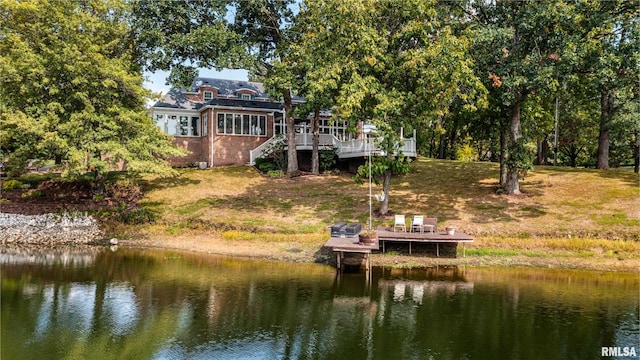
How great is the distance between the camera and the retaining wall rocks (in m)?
23.8

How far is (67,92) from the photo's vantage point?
26531 millimetres

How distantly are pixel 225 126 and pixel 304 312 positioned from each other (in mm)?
27613

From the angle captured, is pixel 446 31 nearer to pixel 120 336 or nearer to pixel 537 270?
pixel 537 270

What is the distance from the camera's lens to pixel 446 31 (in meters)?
21.0

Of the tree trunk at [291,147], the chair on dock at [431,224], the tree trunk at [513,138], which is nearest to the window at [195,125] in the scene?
the tree trunk at [291,147]

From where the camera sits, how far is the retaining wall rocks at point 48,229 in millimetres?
23797

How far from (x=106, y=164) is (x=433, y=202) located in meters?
19.9

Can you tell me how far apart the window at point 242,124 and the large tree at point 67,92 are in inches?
400

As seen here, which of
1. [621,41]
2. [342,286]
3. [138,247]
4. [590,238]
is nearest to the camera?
[342,286]

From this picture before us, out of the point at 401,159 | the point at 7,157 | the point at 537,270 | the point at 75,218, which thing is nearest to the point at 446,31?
the point at 401,159

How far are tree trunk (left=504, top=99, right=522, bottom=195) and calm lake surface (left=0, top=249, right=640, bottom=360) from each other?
8839mm

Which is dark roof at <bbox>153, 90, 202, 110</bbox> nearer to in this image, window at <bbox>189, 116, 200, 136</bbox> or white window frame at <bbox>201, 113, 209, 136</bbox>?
window at <bbox>189, 116, 200, 136</bbox>

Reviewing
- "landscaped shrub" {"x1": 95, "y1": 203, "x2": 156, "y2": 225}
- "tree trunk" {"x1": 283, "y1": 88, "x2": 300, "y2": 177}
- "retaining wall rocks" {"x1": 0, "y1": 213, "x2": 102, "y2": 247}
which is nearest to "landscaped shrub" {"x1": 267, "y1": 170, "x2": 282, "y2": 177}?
"tree trunk" {"x1": 283, "y1": 88, "x2": 300, "y2": 177}

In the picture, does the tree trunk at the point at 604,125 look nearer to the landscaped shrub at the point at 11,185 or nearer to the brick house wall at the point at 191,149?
the brick house wall at the point at 191,149
